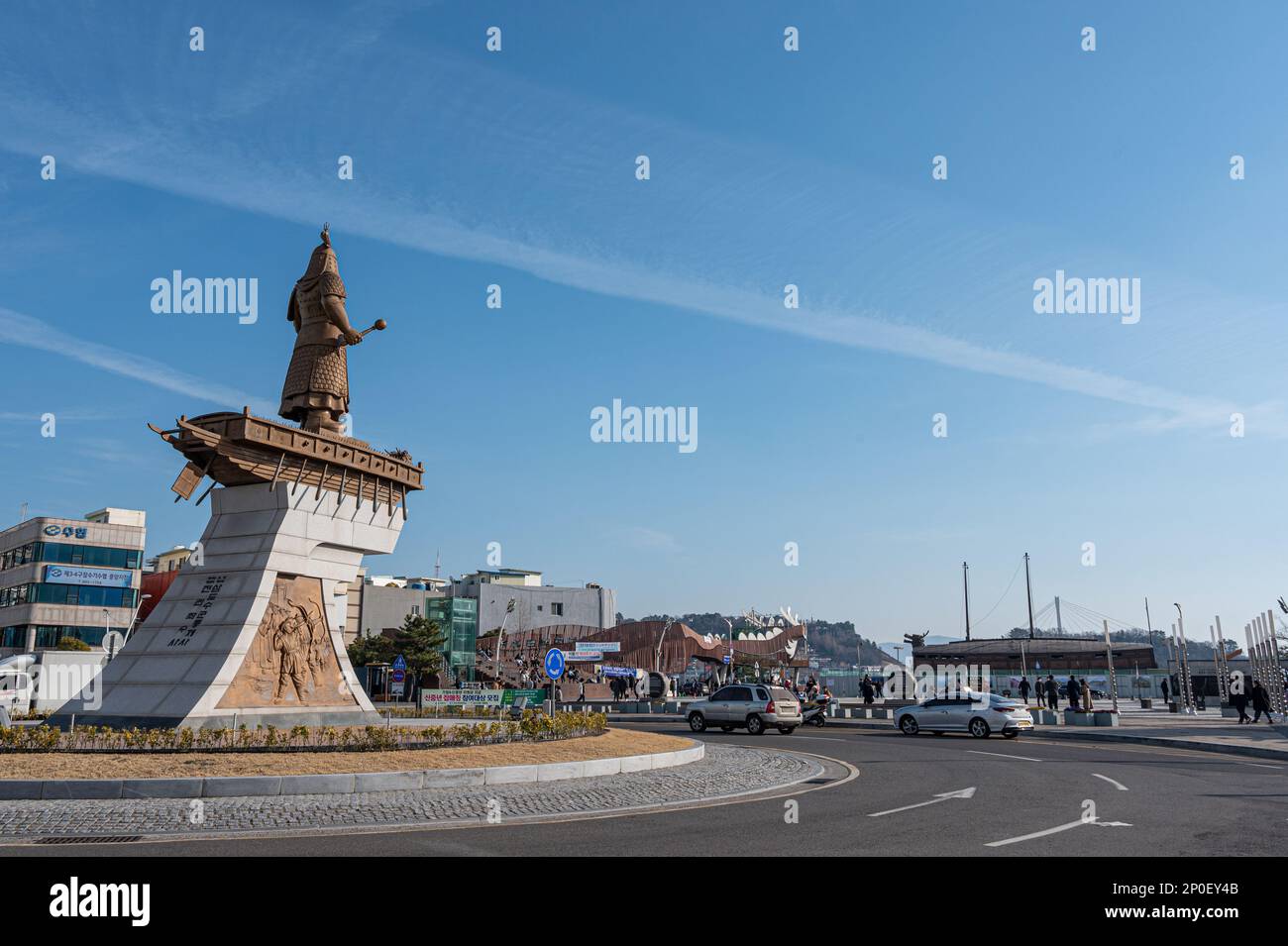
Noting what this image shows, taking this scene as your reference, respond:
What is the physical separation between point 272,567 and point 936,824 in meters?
17.8

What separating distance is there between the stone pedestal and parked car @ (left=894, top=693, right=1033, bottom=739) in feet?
59.7

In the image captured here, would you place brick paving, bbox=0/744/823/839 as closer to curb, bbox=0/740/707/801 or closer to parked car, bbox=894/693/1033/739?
curb, bbox=0/740/707/801

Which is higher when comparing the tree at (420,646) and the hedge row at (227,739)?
the hedge row at (227,739)

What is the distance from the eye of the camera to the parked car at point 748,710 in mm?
29797

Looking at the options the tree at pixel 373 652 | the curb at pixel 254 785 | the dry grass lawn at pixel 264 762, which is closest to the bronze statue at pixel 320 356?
the dry grass lawn at pixel 264 762

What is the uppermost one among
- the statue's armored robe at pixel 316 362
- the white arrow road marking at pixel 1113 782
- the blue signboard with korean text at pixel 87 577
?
the statue's armored robe at pixel 316 362

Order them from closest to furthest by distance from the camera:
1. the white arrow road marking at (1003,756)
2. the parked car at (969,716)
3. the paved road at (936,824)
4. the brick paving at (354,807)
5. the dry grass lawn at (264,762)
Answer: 1. the paved road at (936,824)
2. the brick paving at (354,807)
3. the dry grass lawn at (264,762)
4. the white arrow road marking at (1003,756)
5. the parked car at (969,716)

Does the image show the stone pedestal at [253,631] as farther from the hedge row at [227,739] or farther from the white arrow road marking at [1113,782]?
the white arrow road marking at [1113,782]

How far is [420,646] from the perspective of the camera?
70688 mm

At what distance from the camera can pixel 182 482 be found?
23297 millimetres

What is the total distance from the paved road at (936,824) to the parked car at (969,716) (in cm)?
937

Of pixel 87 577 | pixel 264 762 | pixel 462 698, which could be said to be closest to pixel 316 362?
pixel 462 698
